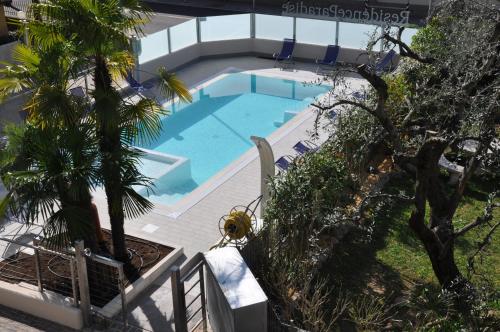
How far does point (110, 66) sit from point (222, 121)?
872 centimetres

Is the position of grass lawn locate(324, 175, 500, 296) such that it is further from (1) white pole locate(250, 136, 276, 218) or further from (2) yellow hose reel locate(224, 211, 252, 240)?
(1) white pole locate(250, 136, 276, 218)

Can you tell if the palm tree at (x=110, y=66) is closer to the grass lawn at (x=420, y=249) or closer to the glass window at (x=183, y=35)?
the grass lawn at (x=420, y=249)

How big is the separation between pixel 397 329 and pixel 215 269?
103 inches

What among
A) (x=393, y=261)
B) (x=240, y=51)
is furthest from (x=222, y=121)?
(x=393, y=261)

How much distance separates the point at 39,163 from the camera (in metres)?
8.49

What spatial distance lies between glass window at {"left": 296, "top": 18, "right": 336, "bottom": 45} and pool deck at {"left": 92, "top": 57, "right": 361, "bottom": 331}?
482cm

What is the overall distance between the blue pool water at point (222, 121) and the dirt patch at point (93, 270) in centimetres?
266

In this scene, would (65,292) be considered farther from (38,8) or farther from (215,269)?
(38,8)

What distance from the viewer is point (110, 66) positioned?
909cm

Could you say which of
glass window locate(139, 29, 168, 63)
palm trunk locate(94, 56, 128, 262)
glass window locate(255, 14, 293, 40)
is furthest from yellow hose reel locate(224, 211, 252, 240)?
glass window locate(255, 14, 293, 40)

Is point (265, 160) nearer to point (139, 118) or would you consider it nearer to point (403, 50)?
A: point (139, 118)

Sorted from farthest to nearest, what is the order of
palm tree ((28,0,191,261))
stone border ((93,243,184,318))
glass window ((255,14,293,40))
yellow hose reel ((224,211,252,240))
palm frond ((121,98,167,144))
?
glass window ((255,14,293,40)), yellow hose reel ((224,211,252,240)), stone border ((93,243,184,318)), palm frond ((121,98,167,144)), palm tree ((28,0,191,261))

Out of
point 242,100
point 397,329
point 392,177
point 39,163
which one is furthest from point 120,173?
point 242,100

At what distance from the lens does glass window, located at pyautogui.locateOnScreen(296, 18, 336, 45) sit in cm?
2103
